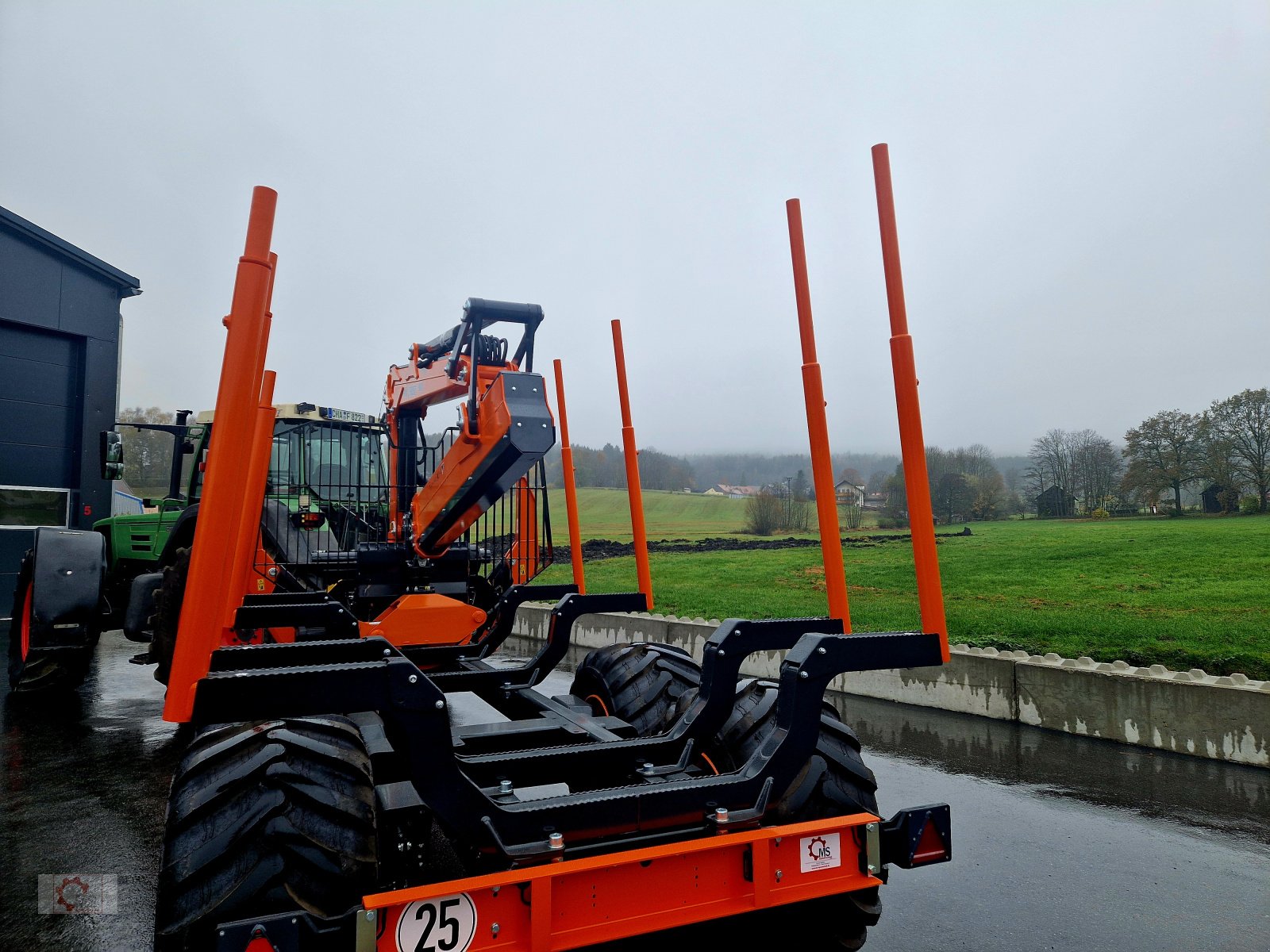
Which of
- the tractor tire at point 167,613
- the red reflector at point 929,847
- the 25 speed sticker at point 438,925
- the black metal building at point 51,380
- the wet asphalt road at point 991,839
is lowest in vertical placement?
the wet asphalt road at point 991,839

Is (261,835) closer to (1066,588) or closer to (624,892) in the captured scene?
(624,892)

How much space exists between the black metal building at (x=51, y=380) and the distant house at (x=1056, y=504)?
706 inches

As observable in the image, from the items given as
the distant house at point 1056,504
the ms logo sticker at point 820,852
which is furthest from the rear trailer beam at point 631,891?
the distant house at point 1056,504

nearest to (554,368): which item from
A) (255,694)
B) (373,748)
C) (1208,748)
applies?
(373,748)

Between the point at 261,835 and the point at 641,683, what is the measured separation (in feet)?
7.58

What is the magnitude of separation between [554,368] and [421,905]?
11.8ft

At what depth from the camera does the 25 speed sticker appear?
2.15m

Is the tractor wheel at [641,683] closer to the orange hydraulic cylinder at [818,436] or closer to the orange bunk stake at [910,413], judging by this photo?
the orange hydraulic cylinder at [818,436]

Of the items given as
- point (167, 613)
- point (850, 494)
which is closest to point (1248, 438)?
point (850, 494)

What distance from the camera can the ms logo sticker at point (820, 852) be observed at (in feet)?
8.83

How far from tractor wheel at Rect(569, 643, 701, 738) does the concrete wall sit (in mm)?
2871

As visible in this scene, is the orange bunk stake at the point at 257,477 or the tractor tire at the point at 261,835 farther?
the orange bunk stake at the point at 257,477

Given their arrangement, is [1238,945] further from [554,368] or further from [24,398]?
[24,398]

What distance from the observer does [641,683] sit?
170 inches
